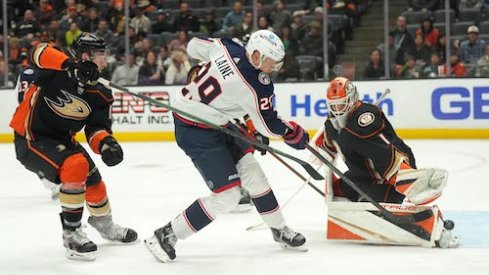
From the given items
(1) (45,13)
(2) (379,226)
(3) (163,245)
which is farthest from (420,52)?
(3) (163,245)

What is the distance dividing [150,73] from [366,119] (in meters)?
7.11

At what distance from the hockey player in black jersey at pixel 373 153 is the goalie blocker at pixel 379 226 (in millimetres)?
106

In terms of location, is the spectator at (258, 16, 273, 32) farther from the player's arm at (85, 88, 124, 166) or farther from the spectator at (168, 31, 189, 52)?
the player's arm at (85, 88, 124, 166)

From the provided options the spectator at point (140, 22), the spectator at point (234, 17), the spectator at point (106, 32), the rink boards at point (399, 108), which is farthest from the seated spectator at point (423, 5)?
the spectator at point (106, 32)

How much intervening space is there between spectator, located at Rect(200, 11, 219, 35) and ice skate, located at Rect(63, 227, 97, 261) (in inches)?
308

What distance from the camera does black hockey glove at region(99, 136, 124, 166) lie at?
437cm

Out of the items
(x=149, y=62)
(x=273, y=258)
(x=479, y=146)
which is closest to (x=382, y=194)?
(x=273, y=258)

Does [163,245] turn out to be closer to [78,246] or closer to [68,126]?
[78,246]

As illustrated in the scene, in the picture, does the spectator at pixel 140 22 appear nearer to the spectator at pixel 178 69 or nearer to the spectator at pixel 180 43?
the spectator at pixel 180 43

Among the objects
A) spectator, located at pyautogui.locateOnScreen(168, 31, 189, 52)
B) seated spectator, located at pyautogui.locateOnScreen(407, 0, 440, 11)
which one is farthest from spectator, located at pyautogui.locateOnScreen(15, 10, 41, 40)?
seated spectator, located at pyautogui.locateOnScreen(407, 0, 440, 11)

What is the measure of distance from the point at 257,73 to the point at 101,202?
1154 millimetres

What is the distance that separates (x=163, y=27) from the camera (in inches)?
474

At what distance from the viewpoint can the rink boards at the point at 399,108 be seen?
386 inches

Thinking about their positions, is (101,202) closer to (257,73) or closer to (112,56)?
(257,73)
